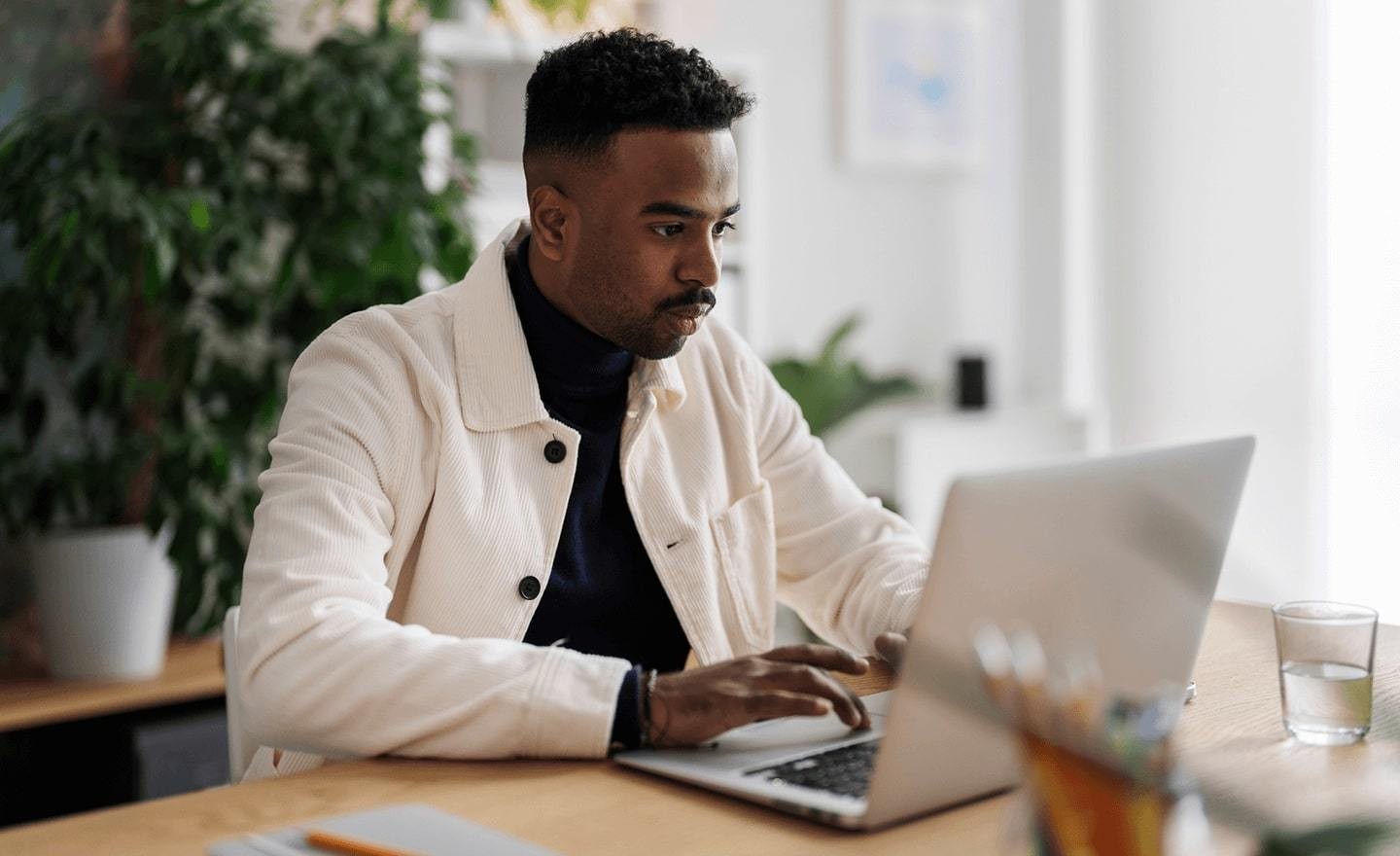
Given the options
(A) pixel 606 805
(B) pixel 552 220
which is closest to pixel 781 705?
(A) pixel 606 805

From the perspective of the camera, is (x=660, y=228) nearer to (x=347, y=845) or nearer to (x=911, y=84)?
(x=347, y=845)

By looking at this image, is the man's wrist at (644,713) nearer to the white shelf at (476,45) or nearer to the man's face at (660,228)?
the man's face at (660,228)

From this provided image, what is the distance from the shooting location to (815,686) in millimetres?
1137

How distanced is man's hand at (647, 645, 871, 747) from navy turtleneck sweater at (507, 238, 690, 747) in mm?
414

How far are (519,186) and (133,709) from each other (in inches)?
54.8

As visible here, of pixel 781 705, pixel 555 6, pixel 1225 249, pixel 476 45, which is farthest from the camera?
pixel 1225 249

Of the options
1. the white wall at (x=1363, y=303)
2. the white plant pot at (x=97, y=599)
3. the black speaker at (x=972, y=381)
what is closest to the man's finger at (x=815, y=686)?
the white plant pot at (x=97, y=599)

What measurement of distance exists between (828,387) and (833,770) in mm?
2359

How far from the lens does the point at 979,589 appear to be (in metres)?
0.90

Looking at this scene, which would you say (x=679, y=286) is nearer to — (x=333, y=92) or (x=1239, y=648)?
(x=1239, y=648)

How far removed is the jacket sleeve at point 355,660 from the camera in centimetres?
112

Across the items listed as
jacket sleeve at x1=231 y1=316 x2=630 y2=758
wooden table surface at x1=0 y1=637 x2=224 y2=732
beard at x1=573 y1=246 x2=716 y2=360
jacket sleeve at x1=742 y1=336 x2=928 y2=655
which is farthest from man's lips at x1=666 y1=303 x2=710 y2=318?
wooden table surface at x1=0 y1=637 x2=224 y2=732

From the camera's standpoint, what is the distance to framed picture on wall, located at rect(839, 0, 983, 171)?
3.86 meters

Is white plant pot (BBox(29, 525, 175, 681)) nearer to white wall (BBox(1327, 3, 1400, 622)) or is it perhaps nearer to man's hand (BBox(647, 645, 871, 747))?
man's hand (BBox(647, 645, 871, 747))
